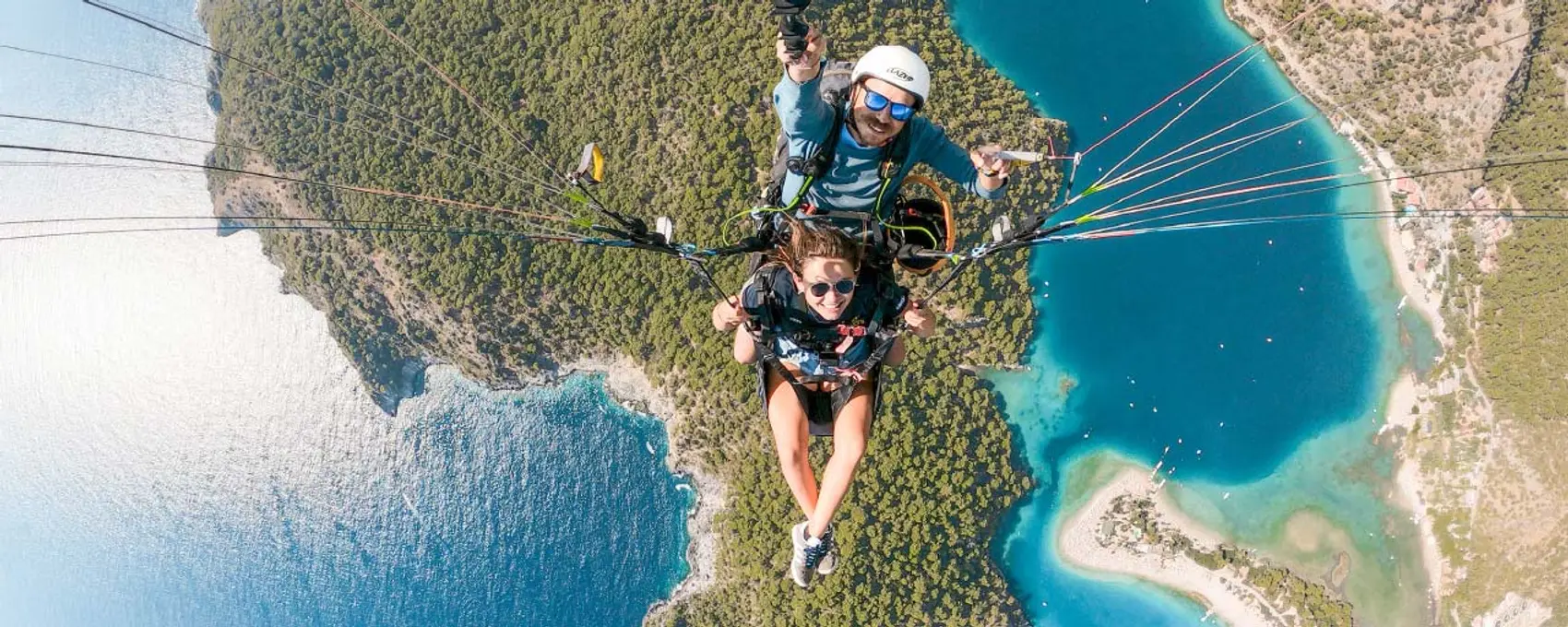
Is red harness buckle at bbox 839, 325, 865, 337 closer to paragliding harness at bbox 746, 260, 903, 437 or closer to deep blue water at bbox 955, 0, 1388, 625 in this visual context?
paragliding harness at bbox 746, 260, 903, 437

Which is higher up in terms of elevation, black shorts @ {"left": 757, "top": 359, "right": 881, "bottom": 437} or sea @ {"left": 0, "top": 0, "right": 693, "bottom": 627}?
sea @ {"left": 0, "top": 0, "right": 693, "bottom": 627}

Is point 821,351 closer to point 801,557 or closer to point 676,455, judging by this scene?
point 801,557

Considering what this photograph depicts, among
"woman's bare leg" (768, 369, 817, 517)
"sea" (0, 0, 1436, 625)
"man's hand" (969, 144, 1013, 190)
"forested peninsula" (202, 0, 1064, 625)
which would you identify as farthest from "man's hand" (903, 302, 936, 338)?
"sea" (0, 0, 1436, 625)

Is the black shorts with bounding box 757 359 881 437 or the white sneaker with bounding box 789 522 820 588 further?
the white sneaker with bounding box 789 522 820 588

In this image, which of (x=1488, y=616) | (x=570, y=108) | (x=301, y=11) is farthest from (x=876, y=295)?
(x=1488, y=616)

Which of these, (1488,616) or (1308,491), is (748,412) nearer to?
(1308,491)

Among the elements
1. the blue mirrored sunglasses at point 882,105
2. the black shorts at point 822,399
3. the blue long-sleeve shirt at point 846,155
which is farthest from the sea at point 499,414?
the blue mirrored sunglasses at point 882,105
